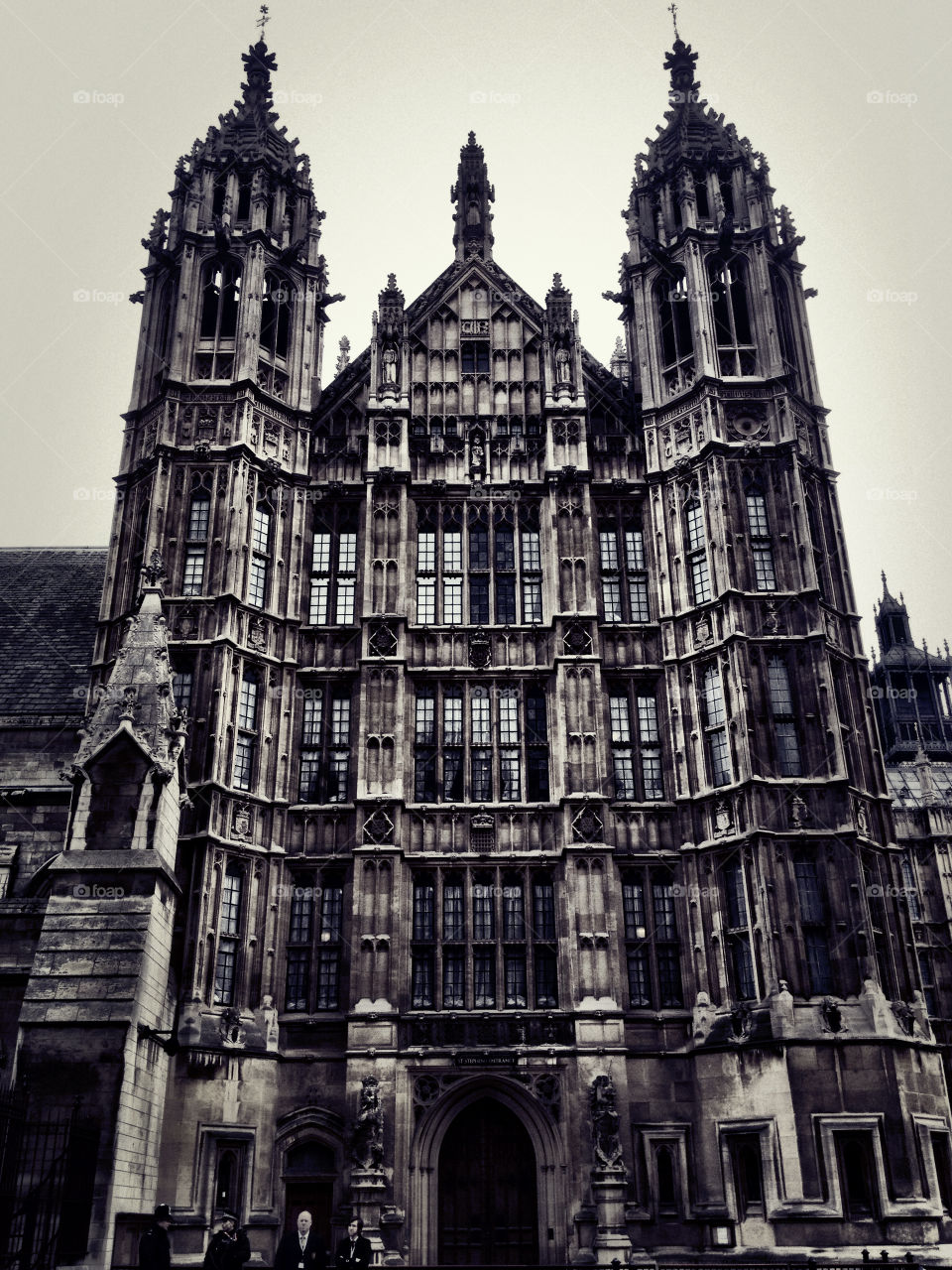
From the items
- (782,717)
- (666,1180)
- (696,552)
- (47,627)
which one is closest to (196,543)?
(47,627)

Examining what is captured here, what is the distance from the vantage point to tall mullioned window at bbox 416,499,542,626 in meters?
30.1

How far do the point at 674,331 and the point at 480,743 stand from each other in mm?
12932

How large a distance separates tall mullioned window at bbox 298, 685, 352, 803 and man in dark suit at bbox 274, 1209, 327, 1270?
42.8ft

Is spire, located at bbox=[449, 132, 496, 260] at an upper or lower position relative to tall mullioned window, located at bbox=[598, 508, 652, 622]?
upper

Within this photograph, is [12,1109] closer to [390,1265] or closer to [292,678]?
[390,1265]

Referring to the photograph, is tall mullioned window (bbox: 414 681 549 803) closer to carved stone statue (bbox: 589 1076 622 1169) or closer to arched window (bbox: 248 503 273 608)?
arched window (bbox: 248 503 273 608)

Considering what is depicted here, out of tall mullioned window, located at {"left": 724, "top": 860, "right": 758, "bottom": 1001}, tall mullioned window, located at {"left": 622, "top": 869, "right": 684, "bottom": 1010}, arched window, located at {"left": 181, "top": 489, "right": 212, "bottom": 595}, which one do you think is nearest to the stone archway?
tall mullioned window, located at {"left": 622, "top": 869, "right": 684, "bottom": 1010}

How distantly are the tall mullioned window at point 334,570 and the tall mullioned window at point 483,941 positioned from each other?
7.25 m

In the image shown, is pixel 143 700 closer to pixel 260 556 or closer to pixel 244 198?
pixel 260 556

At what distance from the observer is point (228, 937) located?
2544 cm

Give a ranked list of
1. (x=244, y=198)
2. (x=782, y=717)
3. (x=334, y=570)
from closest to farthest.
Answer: (x=782, y=717)
(x=334, y=570)
(x=244, y=198)

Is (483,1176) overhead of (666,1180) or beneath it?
overhead

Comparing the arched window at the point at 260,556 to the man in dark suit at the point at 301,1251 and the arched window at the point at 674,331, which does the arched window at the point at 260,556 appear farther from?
the man in dark suit at the point at 301,1251

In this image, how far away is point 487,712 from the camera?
2888 centimetres
